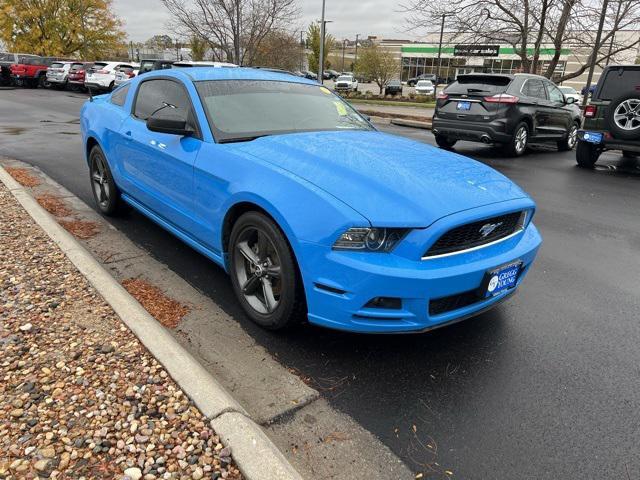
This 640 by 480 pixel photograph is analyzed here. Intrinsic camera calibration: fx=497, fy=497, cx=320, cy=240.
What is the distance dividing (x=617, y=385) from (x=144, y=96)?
4.41m

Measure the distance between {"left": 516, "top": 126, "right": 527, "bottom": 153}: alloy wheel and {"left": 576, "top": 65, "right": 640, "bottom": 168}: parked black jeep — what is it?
4.44ft

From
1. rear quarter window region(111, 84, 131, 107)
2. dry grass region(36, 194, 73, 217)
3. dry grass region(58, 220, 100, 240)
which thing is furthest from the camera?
dry grass region(36, 194, 73, 217)

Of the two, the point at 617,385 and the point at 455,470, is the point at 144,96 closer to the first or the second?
the point at 455,470

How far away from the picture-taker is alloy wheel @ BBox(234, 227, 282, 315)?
3.07 m

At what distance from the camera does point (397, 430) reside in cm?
244

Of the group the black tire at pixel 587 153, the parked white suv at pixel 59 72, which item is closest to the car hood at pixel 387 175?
the black tire at pixel 587 153

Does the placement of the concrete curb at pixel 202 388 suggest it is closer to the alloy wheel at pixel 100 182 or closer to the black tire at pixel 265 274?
the black tire at pixel 265 274

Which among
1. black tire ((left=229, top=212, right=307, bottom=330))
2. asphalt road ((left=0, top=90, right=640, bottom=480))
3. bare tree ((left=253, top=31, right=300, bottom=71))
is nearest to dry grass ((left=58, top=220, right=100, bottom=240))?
asphalt road ((left=0, top=90, right=640, bottom=480))

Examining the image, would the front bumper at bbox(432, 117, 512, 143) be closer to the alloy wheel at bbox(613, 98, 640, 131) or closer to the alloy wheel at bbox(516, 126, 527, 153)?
the alloy wheel at bbox(516, 126, 527, 153)

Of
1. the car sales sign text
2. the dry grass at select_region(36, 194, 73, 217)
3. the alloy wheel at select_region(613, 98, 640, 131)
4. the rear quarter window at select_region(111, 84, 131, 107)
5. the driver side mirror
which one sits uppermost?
the car sales sign text

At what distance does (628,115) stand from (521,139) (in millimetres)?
2580

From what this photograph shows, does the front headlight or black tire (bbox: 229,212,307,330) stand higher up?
the front headlight

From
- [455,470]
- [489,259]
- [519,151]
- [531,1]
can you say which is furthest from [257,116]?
[531,1]

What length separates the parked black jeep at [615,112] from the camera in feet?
27.8
